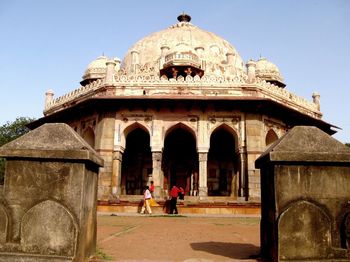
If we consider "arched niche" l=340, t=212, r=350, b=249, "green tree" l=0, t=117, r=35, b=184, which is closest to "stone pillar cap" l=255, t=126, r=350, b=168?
"arched niche" l=340, t=212, r=350, b=249

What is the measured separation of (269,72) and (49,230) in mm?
24232

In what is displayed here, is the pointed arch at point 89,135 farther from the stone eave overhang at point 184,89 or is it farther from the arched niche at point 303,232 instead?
the arched niche at point 303,232

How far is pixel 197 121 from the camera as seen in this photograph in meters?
16.9

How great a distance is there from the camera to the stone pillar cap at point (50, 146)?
11.1 ft

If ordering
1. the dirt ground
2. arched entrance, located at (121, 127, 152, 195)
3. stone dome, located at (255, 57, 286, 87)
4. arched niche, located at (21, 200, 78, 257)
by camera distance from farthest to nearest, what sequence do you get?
stone dome, located at (255, 57, 286, 87) → arched entrance, located at (121, 127, 152, 195) → the dirt ground → arched niche, located at (21, 200, 78, 257)

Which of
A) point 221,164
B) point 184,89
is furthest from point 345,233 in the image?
point 221,164

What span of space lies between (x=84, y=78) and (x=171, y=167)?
10785mm

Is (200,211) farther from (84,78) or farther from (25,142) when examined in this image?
(84,78)

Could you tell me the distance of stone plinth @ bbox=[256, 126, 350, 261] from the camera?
10.9 ft

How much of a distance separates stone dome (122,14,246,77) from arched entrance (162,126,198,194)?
411 centimetres

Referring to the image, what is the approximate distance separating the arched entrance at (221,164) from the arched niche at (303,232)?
50.7ft

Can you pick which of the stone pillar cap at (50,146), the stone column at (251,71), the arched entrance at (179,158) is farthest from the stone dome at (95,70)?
the stone pillar cap at (50,146)

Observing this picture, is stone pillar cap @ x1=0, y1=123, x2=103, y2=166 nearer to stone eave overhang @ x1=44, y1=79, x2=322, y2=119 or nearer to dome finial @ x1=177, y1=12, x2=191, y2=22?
stone eave overhang @ x1=44, y1=79, x2=322, y2=119

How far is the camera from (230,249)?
174 inches
